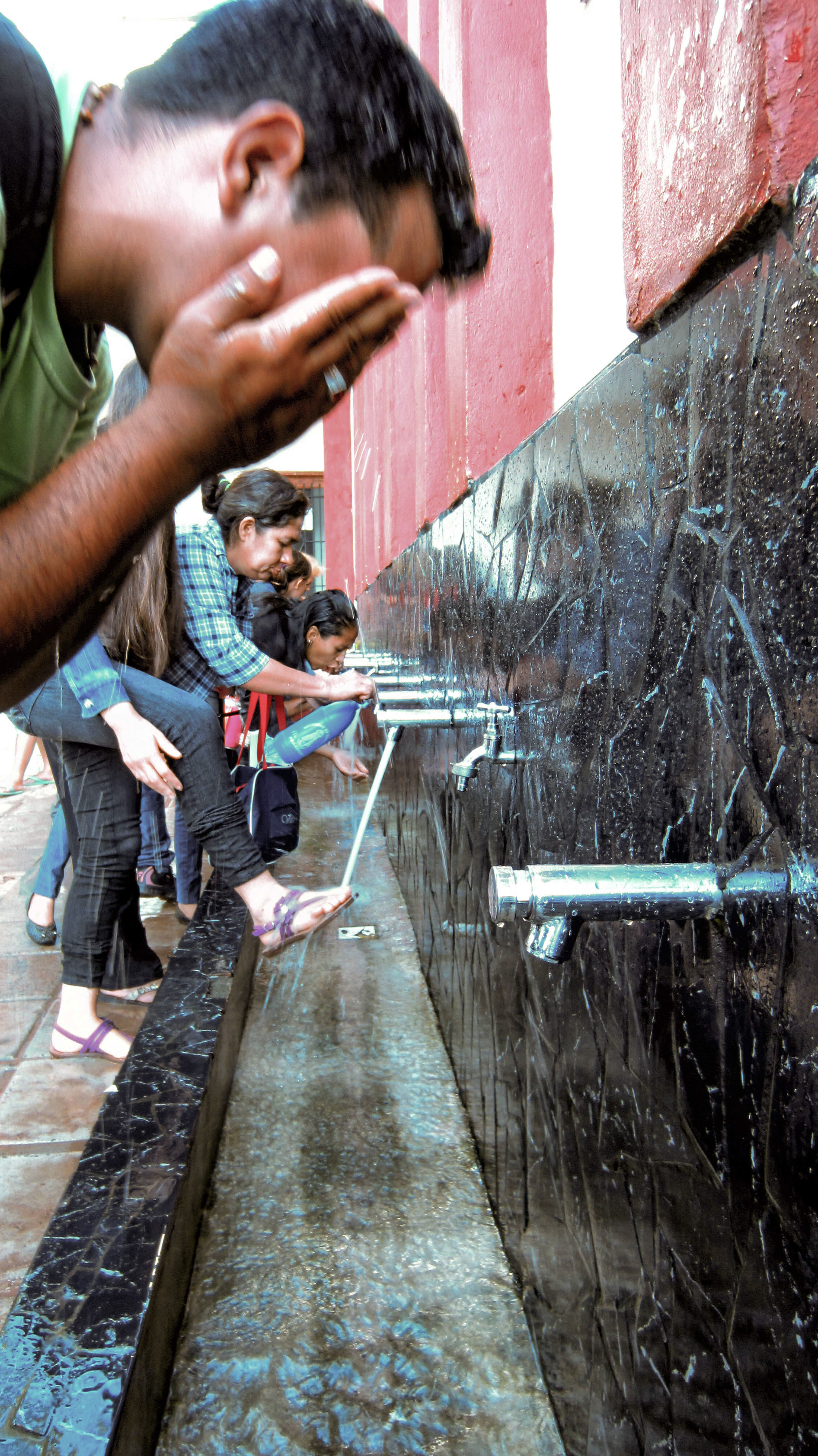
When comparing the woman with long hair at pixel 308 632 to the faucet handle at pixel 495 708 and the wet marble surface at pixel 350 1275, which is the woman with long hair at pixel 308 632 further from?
the faucet handle at pixel 495 708

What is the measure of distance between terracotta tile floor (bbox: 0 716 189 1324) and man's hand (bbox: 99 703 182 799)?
0.80m

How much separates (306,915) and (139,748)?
679 mm

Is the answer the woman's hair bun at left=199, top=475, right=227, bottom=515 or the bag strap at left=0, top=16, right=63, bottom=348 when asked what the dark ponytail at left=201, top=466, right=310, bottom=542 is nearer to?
the woman's hair bun at left=199, top=475, right=227, bottom=515

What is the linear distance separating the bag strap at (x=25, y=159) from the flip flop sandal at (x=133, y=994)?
8.27 ft

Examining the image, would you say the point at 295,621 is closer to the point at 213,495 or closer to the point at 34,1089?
the point at 213,495

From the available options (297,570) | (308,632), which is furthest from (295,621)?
(297,570)

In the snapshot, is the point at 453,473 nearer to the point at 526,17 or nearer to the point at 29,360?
the point at 526,17

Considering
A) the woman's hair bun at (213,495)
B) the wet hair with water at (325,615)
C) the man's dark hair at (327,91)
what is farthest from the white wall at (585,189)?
the wet hair with water at (325,615)

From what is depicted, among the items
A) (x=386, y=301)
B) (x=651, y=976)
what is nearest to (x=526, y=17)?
(x=386, y=301)

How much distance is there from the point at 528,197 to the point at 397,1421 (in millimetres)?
2168

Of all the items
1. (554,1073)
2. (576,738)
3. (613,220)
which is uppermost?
(613,220)

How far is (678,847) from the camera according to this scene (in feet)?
3.26

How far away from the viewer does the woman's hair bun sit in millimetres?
3557

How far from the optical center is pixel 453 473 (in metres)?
2.73
